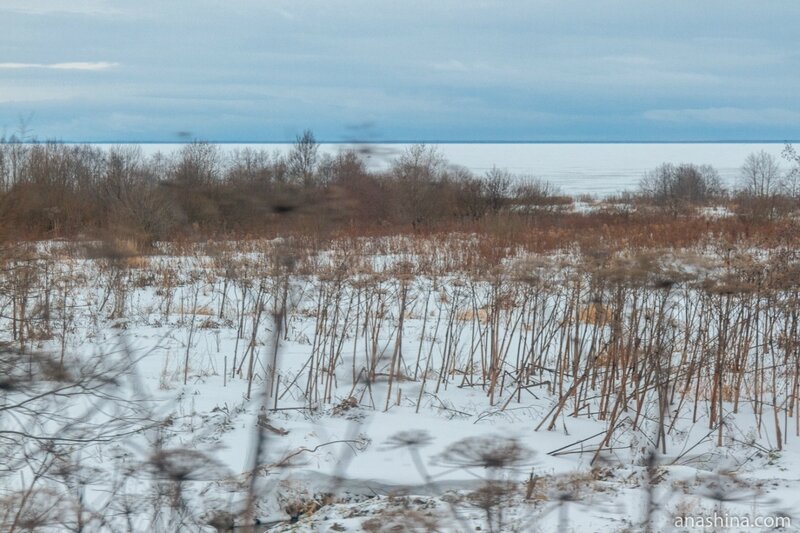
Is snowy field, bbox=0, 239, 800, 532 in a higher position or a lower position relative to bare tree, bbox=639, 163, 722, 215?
lower

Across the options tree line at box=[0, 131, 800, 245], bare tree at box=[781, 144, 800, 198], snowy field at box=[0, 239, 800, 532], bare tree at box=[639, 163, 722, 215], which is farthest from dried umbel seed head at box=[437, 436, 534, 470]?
bare tree at box=[639, 163, 722, 215]

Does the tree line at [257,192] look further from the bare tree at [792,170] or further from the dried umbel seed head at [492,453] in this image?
the dried umbel seed head at [492,453]

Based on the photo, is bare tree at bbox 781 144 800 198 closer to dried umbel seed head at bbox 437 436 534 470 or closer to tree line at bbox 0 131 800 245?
tree line at bbox 0 131 800 245

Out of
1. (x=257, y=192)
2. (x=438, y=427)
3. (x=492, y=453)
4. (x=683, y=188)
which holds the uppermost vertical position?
(x=683, y=188)

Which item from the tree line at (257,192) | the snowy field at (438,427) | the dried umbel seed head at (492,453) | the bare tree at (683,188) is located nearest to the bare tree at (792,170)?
the tree line at (257,192)

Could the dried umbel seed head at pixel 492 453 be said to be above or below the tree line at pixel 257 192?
below

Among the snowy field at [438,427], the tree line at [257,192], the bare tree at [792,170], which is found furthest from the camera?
the bare tree at [792,170]

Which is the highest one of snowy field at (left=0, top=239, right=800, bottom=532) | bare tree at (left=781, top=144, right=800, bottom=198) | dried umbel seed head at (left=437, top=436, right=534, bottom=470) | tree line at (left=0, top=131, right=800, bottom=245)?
bare tree at (left=781, top=144, right=800, bottom=198)

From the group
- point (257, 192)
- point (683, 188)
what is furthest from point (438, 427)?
point (683, 188)

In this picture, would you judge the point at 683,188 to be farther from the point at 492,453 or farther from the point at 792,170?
the point at 492,453

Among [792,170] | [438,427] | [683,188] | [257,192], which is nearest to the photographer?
[257,192]

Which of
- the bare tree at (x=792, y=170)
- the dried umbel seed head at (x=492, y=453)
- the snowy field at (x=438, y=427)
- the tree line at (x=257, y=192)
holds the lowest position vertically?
the snowy field at (x=438, y=427)

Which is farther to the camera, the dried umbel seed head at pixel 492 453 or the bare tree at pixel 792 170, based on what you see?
the bare tree at pixel 792 170

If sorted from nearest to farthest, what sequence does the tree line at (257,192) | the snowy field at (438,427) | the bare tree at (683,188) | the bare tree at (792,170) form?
the tree line at (257,192)
the snowy field at (438,427)
the bare tree at (792,170)
the bare tree at (683,188)
